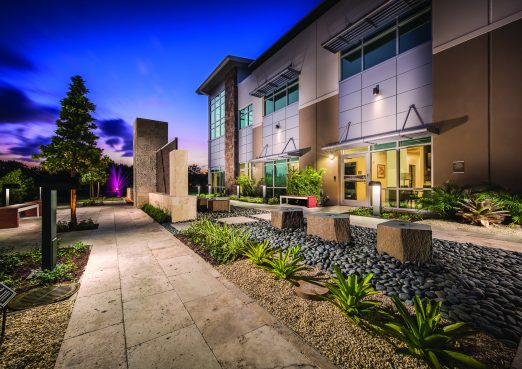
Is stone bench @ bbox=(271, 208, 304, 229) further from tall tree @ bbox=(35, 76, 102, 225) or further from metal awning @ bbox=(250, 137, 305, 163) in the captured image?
tall tree @ bbox=(35, 76, 102, 225)

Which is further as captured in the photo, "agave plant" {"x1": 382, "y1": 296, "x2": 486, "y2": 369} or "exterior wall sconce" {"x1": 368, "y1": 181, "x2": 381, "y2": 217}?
"exterior wall sconce" {"x1": 368, "y1": 181, "x2": 381, "y2": 217}

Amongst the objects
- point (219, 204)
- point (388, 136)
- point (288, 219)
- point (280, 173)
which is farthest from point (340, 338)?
point (280, 173)

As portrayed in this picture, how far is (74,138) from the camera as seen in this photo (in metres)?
17.0

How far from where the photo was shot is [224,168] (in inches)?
950

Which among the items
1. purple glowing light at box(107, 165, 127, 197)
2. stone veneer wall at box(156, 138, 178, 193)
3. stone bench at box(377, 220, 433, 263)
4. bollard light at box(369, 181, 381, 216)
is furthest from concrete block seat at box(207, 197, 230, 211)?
purple glowing light at box(107, 165, 127, 197)

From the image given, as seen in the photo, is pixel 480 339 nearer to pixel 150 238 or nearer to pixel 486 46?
pixel 150 238

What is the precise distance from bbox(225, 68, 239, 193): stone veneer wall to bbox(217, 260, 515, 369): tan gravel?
1923 centimetres

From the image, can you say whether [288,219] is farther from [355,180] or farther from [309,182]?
[355,180]

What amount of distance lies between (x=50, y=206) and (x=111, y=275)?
1582 millimetres

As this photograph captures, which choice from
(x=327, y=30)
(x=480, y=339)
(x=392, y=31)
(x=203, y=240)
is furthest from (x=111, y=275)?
(x=327, y=30)

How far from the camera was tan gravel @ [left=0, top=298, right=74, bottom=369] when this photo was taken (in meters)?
1.84

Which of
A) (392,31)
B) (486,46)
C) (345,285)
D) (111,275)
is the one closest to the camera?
(345,285)

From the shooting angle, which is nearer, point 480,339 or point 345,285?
point 480,339

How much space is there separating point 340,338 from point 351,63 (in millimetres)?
14215
